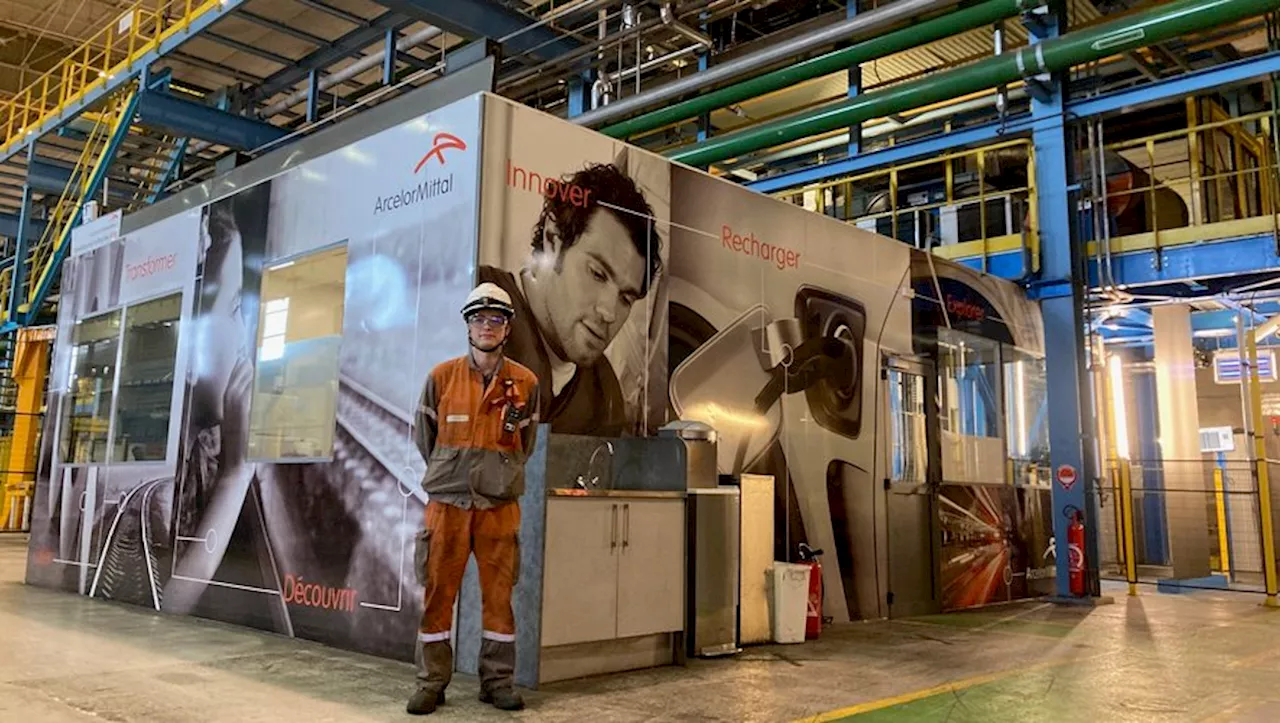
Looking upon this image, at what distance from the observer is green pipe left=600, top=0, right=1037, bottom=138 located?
9.17 meters

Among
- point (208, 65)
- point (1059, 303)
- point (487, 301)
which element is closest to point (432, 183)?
point (487, 301)

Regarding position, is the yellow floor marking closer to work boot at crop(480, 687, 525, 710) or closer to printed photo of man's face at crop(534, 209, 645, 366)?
work boot at crop(480, 687, 525, 710)

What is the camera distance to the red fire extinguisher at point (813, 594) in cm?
667

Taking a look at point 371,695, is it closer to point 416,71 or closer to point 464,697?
point 464,697

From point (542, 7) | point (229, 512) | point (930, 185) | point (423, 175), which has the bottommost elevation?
point (229, 512)

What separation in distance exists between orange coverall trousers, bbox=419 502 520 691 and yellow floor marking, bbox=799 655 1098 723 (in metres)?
1.43

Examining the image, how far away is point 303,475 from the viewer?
6.19 meters

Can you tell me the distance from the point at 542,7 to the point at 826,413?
6.34 meters

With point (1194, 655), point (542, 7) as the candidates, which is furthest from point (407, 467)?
point (542, 7)

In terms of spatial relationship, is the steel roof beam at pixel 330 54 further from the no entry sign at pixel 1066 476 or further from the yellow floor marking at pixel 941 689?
the yellow floor marking at pixel 941 689

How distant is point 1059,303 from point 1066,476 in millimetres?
1918

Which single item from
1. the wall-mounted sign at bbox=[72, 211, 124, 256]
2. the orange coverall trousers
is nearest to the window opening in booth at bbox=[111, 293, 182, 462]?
the wall-mounted sign at bbox=[72, 211, 124, 256]

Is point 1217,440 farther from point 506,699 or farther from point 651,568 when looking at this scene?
point 506,699

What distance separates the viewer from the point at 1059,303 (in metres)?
10.0
